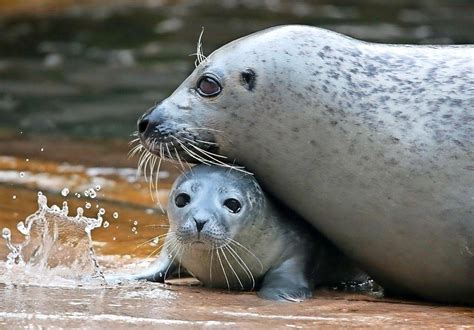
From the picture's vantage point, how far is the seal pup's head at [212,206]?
505 cm

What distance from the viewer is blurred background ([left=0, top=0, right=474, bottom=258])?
812cm

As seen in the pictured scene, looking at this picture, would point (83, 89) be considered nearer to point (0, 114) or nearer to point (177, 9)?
point (0, 114)

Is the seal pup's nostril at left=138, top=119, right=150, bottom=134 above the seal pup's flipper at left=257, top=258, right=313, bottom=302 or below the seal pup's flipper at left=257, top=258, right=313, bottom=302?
above

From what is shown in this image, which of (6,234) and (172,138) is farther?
(6,234)

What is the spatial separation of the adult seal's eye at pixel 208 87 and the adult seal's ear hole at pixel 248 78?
0.35 feet

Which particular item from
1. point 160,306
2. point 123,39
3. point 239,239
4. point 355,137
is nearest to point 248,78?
point 355,137

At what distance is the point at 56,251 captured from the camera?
215 inches

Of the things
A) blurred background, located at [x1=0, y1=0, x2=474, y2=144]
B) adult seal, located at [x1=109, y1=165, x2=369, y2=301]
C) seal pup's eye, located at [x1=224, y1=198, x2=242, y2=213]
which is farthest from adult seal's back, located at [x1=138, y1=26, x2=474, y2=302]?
blurred background, located at [x1=0, y1=0, x2=474, y2=144]

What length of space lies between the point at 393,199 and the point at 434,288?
420 mm

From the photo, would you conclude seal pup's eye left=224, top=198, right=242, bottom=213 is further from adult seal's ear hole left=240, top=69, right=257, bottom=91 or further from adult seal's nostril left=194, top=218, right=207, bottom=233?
adult seal's ear hole left=240, top=69, right=257, bottom=91

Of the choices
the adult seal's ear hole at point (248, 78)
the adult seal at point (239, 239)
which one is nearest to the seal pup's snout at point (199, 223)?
the adult seal at point (239, 239)

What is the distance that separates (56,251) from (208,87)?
969 mm

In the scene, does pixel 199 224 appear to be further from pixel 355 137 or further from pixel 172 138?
pixel 355 137

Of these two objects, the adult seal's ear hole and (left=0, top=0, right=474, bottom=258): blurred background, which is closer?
the adult seal's ear hole
